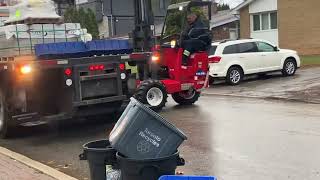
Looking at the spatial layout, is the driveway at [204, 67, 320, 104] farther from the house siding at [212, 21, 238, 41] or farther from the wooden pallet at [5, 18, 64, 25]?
the house siding at [212, 21, 238, 41]

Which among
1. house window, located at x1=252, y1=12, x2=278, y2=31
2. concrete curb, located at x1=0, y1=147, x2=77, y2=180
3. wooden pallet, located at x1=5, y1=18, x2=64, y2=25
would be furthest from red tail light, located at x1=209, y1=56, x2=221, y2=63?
house window, located at x1=252, y1=12, x2=278, y2=31

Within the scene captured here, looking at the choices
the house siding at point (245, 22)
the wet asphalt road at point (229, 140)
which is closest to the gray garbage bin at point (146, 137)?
the wet asphalt road at point (229, 140)

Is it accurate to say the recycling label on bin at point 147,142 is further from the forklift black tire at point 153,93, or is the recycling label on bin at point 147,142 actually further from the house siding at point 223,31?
the house siding at point 223,31

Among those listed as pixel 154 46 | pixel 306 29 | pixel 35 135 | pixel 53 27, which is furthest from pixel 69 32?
pixel 306 29

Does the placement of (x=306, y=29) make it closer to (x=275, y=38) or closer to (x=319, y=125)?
(x=275, y=38)

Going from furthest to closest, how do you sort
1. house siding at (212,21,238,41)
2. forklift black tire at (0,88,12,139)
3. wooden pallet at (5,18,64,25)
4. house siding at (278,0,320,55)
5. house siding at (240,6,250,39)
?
house siding at (212,21,238,41) < house siding at (240,6,250,39) < house siding at (278,0,320,55) < wooden pallet at (5,18,64,25) < forklift black tire at (0,88,12,139)

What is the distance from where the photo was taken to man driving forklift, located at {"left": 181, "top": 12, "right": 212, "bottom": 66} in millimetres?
13789

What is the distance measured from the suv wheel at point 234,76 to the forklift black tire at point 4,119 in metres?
11.0

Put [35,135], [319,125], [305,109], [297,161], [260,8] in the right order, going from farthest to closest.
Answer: [260,8]
[305,109]
[35,135]
[319,125]
[297,161]

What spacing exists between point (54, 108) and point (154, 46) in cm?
460

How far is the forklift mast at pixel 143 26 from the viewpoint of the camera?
14.3m

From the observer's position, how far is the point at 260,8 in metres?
35.6

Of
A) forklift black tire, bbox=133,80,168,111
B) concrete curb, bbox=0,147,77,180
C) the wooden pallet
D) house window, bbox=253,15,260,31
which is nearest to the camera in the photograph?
concrete curb, bbox=0,147,77,180

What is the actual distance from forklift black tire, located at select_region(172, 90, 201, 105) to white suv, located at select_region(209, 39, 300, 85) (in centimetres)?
560
